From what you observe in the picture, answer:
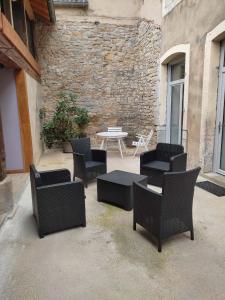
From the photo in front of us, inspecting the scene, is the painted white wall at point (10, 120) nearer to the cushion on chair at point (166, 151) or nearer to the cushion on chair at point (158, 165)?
the cushion on chair at point (158, 165)

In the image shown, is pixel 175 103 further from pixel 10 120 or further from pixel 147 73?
pixel 10 120

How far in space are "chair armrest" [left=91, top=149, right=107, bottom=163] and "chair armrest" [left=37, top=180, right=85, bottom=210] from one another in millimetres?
1670

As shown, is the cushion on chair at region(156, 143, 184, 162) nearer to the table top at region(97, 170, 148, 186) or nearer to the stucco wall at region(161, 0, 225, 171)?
the stucco wall at region(161, 0, 225, 171)

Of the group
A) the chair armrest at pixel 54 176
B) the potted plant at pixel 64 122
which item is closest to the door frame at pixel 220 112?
the chair armrest at pixel 54 176

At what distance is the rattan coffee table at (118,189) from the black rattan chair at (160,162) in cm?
57

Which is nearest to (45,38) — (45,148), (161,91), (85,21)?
(85,21)

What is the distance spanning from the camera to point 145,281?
5.77ft

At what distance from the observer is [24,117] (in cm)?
459

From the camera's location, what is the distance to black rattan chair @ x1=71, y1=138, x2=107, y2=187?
3.73 m

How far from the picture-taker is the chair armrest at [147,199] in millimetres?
2091

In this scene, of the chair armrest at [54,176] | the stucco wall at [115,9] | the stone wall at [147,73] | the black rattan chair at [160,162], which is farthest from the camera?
the stucco wall at [115,9]

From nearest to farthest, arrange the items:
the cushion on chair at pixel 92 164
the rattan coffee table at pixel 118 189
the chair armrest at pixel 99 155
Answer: the rattan coffee table at pixel 118 189
the cushion on chair at pixel 92 164
the chair armrest at pixel 99 155

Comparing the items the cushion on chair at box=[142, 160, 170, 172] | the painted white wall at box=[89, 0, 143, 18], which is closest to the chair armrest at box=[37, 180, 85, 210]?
the cushion on chair at box=[142, 160, 170, 172]

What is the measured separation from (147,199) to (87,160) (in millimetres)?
2211
